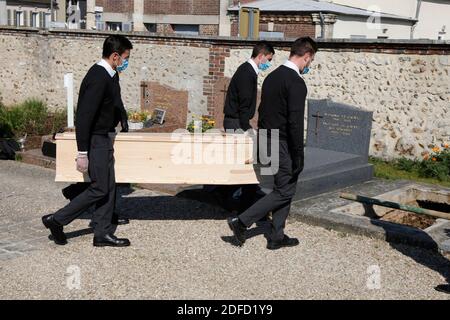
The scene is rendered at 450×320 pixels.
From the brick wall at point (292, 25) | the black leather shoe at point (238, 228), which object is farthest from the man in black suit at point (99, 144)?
the brick wall at point (292, 25)

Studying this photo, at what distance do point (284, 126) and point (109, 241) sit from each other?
2.13 m

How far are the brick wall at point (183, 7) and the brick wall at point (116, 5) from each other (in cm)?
104

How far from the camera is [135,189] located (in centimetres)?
888

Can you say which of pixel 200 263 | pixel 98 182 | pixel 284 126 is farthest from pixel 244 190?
pixel 98 182

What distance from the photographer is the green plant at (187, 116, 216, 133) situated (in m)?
12.7

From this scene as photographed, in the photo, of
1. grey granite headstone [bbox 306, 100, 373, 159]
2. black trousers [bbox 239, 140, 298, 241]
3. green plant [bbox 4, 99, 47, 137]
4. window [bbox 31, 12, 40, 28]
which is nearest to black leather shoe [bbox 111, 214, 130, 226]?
black trousers [bbox 239, 140, 298, 241]

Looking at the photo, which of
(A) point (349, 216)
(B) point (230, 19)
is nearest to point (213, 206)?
(A) point (349, 216)

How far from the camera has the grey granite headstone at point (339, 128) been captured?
9.27 m

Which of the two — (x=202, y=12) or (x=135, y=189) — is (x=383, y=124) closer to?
(x=135, y=189)

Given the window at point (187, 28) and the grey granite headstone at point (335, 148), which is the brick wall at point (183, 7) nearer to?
the window at point (187, 28)

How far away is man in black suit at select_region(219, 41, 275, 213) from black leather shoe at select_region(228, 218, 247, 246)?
2.99 ft

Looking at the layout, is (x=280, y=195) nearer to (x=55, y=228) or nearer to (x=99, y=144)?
(x=99, y=144)

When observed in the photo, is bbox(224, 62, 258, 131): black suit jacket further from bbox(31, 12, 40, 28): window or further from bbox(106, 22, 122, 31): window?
bbox(31, 12, 40, 28): window
